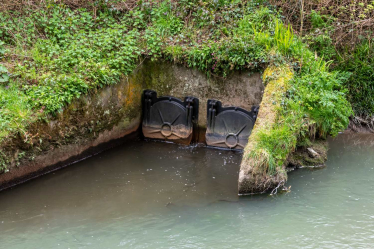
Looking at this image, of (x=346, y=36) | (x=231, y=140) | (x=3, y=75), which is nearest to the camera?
(x=3, y=75)

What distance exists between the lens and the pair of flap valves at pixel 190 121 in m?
8.28

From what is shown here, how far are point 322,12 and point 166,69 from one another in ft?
11.4

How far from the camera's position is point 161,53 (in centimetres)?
872

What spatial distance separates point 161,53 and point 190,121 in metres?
1.38

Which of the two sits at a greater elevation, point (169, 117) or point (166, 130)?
point (169, 117)

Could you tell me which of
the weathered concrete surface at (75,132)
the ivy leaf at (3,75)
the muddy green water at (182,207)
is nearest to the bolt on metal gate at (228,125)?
the muddy green water at (182,207)

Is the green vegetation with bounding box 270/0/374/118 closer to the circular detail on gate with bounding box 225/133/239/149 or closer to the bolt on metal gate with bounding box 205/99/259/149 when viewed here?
the bolt on metal gate with bounding box 205/99/259/149

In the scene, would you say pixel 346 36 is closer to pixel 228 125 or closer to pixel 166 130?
pixel 228 125

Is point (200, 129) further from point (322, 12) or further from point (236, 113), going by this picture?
point (322, 12)

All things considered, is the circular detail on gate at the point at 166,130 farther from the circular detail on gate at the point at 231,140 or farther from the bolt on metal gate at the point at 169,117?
→ the circular detail on gate at the point at 231,140

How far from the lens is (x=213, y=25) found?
30.1ft

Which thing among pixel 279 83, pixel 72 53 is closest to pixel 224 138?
pixel 279 83

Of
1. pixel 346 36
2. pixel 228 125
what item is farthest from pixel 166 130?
pixel 346 36

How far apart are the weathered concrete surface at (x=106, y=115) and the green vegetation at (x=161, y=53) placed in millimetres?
180
